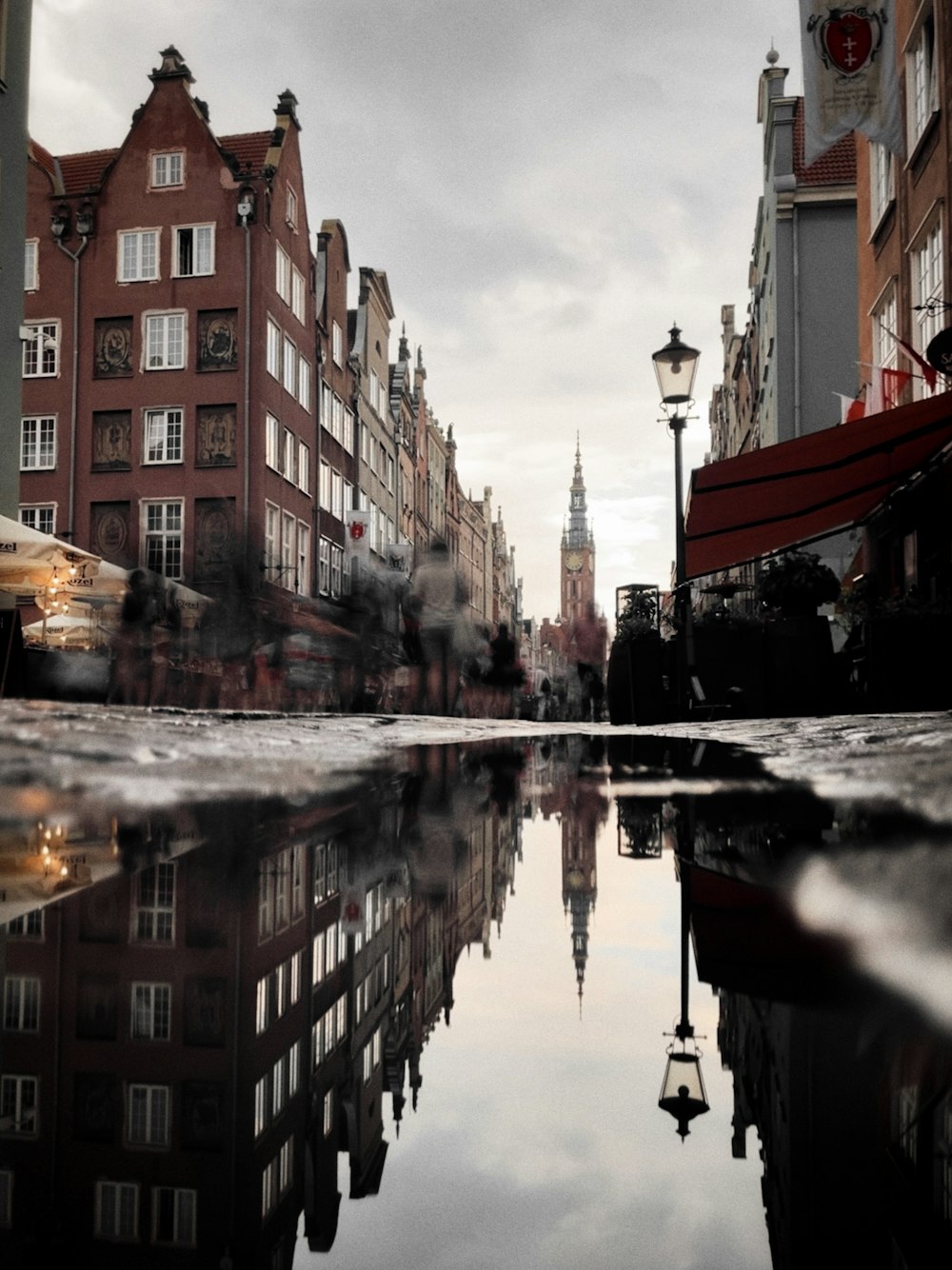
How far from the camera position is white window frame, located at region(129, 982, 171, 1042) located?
1.12m

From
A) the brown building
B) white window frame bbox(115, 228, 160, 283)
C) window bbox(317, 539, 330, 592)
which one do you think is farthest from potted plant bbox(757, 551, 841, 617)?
window bbox(317, 539, 330, 592)

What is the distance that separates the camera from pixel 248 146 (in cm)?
3669

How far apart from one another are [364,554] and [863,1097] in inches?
1630

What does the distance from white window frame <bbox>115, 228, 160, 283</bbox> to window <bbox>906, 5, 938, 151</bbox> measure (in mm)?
23865

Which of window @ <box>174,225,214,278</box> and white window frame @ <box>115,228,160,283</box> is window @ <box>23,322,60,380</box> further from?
window @ <box>174,225,214,278</box>

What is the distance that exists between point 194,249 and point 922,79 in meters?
23.8

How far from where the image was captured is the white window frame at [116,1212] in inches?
29.5

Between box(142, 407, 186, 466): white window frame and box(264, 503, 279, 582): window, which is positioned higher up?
box(142, 407, 186, 466): white window frame

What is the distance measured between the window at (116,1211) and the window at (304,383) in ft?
121

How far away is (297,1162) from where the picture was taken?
0.88m

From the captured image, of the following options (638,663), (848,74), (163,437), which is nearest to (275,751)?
(638,663)

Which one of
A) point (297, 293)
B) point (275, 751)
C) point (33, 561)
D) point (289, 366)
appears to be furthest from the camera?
point (297, 293)

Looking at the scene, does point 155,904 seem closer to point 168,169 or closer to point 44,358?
point 44,358

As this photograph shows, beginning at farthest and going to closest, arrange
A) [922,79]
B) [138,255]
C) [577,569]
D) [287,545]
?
1. [577,569]
2. [287,545]
3. [138,255]
4. [922,79]
